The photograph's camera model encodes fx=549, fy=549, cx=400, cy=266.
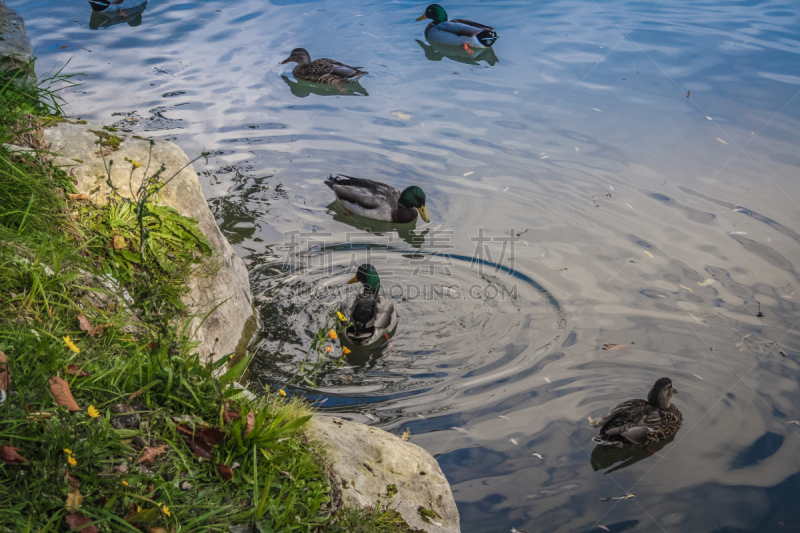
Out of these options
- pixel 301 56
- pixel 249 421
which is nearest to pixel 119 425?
pixel 249 421

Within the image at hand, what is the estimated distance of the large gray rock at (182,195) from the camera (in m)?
4.73

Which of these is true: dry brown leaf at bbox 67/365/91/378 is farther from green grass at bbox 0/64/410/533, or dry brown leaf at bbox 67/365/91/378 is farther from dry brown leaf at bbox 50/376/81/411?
dry brown leaf at bbox 50/376/81/411

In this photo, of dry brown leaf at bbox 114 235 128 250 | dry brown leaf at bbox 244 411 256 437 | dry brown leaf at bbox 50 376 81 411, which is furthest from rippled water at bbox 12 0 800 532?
dry brown leaf at bbox 50 376 81 411

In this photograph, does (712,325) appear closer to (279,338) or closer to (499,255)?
(499,255)

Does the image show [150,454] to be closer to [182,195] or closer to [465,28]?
[182,195]

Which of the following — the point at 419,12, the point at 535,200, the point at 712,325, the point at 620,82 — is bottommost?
the point at 712,325

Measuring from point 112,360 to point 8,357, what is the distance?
0.51 metres

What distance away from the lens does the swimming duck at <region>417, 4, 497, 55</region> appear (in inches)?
494

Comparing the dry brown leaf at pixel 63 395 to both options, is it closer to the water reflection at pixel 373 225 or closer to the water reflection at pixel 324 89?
the water reflection at pixel 373 225

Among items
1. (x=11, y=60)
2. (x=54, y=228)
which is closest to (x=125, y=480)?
(x=54, y=228)

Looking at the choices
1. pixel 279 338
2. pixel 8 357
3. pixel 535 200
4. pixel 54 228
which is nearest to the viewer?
pixel 8 357

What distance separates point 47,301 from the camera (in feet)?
→ 10.7

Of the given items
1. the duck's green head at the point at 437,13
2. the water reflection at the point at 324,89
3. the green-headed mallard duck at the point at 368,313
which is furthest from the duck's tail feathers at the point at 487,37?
the green-headed mallard duck at the point at 368,313

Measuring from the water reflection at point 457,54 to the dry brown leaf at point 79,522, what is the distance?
1199 cm
